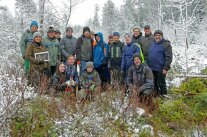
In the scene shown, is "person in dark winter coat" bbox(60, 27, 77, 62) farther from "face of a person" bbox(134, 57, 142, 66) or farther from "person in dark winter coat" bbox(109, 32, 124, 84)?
"face of a person" bbox(134, 57, 142, 66)

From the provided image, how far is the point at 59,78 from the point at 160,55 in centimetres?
241

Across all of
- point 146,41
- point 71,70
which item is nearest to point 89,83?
point 71,70

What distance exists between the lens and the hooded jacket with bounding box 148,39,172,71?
7.37 m

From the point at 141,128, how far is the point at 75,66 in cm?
244

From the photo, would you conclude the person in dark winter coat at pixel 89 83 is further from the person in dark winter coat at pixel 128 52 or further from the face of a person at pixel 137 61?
the face of a person at pixel 137 61

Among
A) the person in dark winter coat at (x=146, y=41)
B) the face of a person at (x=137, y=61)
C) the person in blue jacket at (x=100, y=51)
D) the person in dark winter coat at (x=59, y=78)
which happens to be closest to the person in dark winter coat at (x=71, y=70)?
the person in dark winter coat at (x=59, y=78)

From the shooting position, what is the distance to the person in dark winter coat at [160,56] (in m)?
7.37

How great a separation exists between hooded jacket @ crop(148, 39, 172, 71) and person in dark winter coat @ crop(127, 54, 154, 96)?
1.79 ft

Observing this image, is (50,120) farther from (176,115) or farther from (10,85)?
(176,115)

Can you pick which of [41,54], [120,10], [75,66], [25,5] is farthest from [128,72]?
[120,10]

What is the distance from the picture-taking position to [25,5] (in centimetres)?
3241

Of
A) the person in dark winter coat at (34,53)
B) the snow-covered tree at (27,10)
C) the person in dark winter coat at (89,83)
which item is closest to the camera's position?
the person in dark winter coat at (89,83)

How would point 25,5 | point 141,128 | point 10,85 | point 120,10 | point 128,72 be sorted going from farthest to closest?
point 120,10 → point 25,5 → point 128,72 → point 141,128 → point 10,85

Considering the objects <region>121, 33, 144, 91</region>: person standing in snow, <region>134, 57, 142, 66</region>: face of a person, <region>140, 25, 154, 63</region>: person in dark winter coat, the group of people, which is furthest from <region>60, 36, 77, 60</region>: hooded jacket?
<region>134, 57, 142, 66</region>: face of a person
